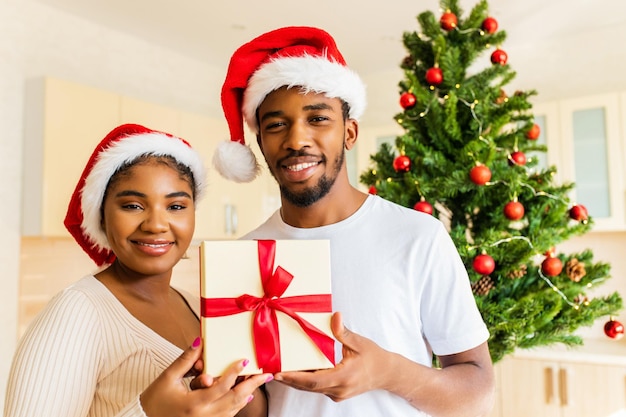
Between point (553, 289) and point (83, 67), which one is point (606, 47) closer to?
point (553, 289)

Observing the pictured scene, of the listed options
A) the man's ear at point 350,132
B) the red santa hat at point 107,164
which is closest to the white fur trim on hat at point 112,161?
the red santa hat at point 107,164

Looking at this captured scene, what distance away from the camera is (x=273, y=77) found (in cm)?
121

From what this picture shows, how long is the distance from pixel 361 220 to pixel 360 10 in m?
2.24

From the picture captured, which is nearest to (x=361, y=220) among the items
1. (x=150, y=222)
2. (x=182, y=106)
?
(x=150, y=222)

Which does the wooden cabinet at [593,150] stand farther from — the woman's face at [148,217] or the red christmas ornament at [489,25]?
the woman's face at [148,217]

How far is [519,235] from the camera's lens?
1.93 m

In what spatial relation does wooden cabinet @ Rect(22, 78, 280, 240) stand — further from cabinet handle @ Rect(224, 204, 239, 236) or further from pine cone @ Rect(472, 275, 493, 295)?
pine cone @ Rect(472, 275, 493, 295)

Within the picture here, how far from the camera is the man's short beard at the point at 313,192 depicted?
3.91 ft

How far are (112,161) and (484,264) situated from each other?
3.86 feet

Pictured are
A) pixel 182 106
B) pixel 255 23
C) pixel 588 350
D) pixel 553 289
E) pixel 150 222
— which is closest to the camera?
pixel 150 222

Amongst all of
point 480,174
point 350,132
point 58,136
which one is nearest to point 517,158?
point 480,174

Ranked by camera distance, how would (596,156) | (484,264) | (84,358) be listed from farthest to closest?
(596,156) < (484,264) < (84,358)

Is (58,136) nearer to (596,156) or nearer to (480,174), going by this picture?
(480,174)

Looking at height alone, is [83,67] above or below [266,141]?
above
